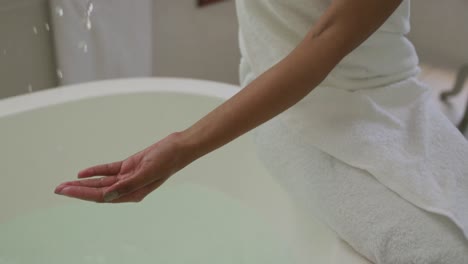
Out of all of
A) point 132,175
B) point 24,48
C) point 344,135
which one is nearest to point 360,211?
point 344,135

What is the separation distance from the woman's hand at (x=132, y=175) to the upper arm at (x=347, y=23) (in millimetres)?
225

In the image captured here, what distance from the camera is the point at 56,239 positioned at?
1205 mm

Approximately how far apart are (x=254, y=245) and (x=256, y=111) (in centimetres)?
59

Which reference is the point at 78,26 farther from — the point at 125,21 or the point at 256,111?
the point at 256,111

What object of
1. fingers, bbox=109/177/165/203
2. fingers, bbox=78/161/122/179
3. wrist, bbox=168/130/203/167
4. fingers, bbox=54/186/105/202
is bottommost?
fingers, bbox=109/177/165/203

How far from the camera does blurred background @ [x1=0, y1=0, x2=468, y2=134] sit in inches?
51.6

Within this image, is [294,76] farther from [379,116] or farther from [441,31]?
[441,31]

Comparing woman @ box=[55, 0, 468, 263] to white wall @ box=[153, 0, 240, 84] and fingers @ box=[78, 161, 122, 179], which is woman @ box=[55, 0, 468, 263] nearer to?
fingers @ box=[78, 161, 122, 179]

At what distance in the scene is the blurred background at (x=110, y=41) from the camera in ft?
4.30

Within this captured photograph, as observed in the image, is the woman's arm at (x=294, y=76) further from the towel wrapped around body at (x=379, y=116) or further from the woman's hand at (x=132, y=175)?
the towel wrapped around body at (x=379, y=116)

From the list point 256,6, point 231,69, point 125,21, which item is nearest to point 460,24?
point 231,69

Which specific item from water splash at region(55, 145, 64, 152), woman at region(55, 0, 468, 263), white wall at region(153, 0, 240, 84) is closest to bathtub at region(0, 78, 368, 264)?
water splash at region(55, 145, 64, 152)

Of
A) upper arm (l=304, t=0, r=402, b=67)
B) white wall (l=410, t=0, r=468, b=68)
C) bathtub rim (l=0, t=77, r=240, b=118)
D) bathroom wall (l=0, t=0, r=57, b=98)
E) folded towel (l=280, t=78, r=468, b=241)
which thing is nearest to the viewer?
upper arm (l=304, t=0, r=402, b=67)

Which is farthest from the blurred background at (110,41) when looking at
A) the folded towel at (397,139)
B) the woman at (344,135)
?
the folded towel at (397,139)
